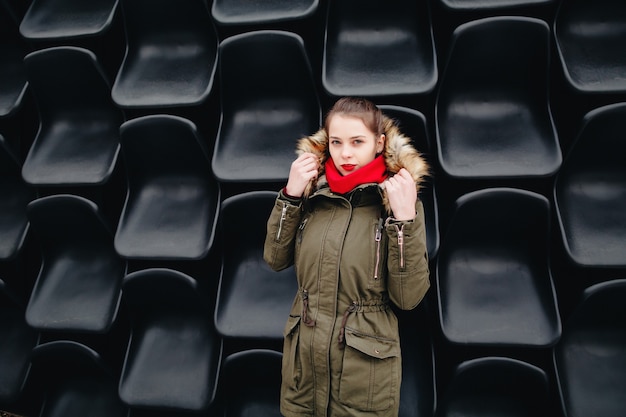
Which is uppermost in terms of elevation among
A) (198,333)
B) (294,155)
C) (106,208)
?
(294,155)

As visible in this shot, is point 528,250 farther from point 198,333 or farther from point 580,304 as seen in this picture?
point 198,333

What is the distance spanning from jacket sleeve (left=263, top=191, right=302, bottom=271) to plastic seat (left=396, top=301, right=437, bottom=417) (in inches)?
19.8

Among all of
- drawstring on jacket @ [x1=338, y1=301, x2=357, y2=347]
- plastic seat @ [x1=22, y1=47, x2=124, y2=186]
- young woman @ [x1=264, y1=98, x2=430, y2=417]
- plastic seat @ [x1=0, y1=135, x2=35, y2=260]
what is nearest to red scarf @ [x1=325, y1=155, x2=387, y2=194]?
young woman @ [x1=264, y1=98, x2=430, y2=417]

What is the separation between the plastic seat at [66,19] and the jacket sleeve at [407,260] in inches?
50.2

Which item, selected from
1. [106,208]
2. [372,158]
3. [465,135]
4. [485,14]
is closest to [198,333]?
[106,208]

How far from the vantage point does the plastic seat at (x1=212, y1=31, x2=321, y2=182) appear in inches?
51.4

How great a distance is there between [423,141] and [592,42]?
2.13ft

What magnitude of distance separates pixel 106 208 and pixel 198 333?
57 cm

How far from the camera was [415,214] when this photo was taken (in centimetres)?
84

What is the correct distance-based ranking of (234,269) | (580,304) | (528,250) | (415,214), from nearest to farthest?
(415,214)
(580,304)
(528,250)
(234,269)

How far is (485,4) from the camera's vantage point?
1228 mm

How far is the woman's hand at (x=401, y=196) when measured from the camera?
81 cm

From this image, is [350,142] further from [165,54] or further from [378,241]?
[165,54]

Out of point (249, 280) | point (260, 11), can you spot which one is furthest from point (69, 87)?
point (249, 280)
